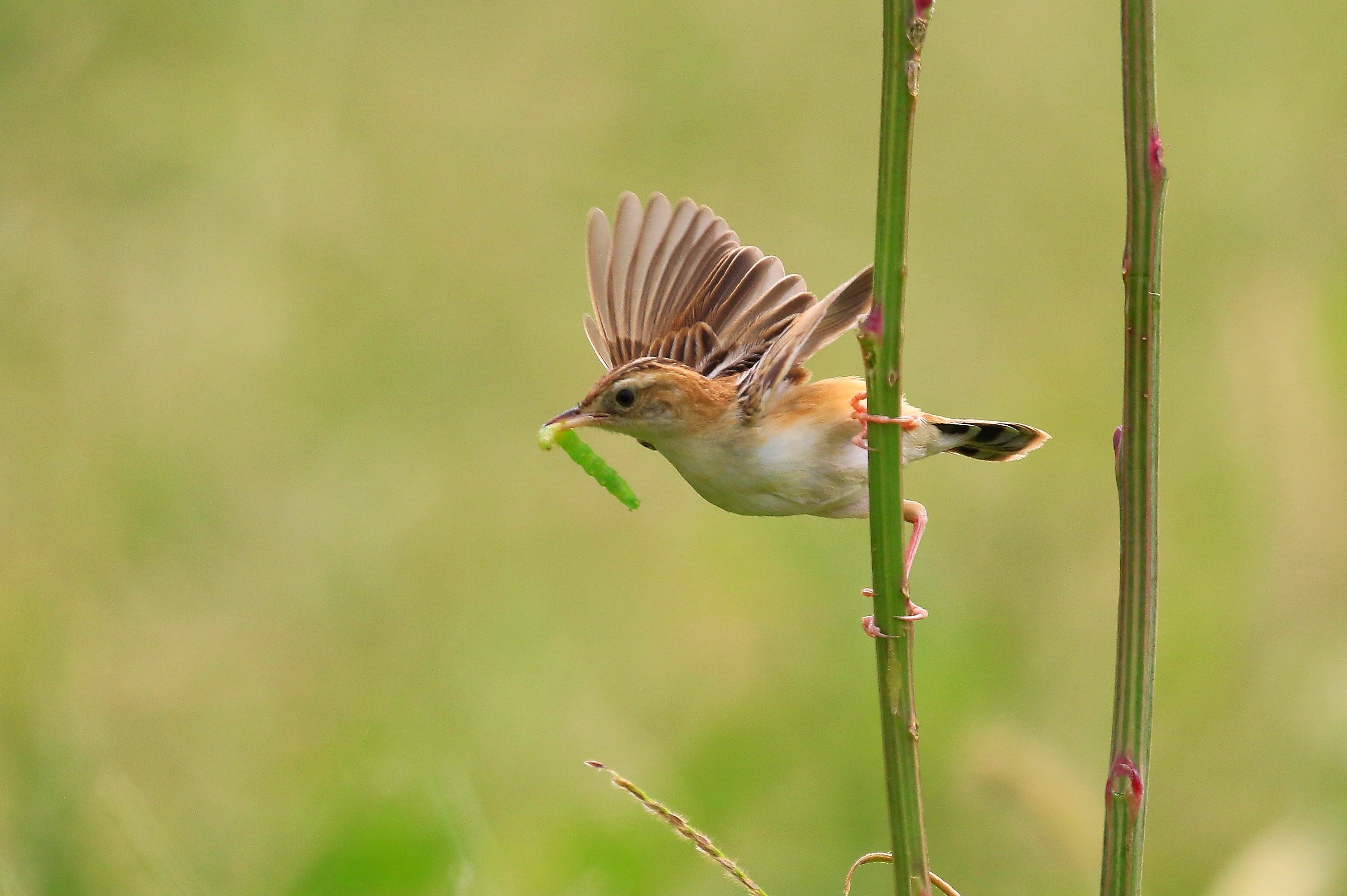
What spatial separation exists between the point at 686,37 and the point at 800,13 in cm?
80

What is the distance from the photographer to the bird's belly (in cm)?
292

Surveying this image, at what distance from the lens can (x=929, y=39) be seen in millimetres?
5754

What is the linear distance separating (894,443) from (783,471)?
128 centimetres

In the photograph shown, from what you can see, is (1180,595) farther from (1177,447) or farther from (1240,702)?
(1177,447)

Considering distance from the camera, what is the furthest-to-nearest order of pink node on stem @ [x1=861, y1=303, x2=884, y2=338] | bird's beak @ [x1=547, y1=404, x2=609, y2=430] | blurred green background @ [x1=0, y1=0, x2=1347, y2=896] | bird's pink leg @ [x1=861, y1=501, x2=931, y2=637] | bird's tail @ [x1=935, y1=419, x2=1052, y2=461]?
blurred green background @ [x1=0, y1=0, x2=1347, y2=896] → bird's tail @ [x1=935, y1=419, x2=1052, y2=461] → bird's beak @ [x1=547, y1=404, x2=609, y2=430] → bird's pink leg @ [x1=861, y1=501, x2=931, y2=637] → pink node on stem @ [x1=861, y1=303, x2=884, y2=338]

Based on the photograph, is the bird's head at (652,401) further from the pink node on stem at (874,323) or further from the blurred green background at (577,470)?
the pink node on stem at (874,323)

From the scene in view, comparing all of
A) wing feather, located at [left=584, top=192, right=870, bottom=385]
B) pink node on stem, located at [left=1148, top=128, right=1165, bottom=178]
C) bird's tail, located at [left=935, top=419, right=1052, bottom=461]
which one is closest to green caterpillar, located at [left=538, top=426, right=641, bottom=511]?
wing feather, located at [left=584, top=192, right=870, bottom=385]

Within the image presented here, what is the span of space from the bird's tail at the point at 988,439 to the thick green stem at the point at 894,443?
1.49 meters

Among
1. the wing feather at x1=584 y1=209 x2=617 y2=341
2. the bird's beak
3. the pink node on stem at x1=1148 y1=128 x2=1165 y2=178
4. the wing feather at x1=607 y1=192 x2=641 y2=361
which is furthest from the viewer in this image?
the wing feather at x1=584 y1=209 x2=617 y2=341

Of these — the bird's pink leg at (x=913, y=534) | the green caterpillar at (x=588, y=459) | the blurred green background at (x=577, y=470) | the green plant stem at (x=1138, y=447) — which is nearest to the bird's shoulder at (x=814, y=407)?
the bird's pink leg at (x=913, y=534)

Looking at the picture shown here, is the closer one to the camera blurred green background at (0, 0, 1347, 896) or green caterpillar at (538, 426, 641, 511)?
green caterpillar at (538, 426, 641, 511)

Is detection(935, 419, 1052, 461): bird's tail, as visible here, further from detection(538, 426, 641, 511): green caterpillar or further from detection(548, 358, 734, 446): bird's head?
detection(538, 426, 641, 511): green caterpillar

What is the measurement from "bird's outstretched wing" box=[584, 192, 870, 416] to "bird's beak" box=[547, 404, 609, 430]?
32 centimetres

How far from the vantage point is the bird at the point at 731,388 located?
2943 millimetres
